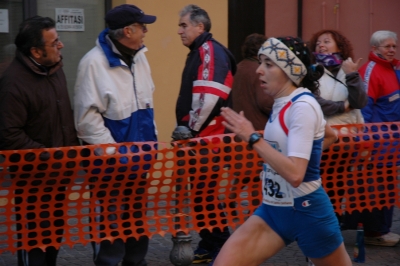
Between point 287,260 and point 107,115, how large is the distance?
2.11 metres

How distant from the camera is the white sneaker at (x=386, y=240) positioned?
6.93 metres

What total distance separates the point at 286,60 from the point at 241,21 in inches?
228

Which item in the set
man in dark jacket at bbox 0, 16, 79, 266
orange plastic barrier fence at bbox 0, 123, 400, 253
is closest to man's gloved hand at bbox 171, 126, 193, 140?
orange plastic barrier fence at bbox 0, 123, 400, 253

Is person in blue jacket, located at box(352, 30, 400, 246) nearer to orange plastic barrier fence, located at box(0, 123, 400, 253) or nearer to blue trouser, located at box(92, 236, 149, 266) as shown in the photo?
orange plastic barrier fence, located at box(0, 123, 400, 253)

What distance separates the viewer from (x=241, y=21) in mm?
9773

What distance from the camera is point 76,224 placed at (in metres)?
5.48

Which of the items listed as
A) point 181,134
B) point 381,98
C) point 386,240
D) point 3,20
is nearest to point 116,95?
point 181,134

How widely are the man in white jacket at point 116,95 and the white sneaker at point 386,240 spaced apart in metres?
2.36

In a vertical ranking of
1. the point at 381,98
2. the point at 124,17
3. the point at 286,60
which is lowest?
the point at 381,98

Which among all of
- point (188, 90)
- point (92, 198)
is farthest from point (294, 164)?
point (188, 90)

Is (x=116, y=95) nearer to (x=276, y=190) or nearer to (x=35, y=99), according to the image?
(x=35, y=99)

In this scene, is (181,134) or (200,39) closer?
(181,134)

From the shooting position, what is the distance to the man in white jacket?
5473 millimetres

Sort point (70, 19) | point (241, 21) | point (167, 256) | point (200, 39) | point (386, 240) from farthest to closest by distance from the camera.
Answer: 1. point (241, 21)
2. point (70, 19)
3. point (386, 240)
4. point (167, 256)
5. point (200, 39)
